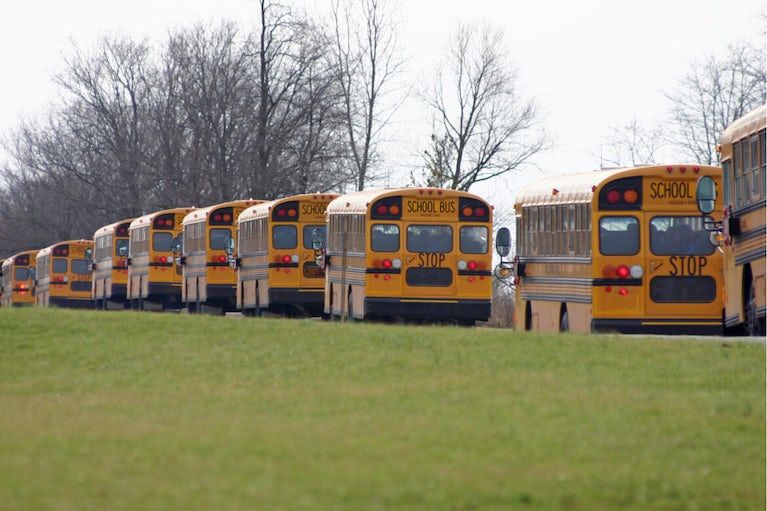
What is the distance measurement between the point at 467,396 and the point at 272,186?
42.2m

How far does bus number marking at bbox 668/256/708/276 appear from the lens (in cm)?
2055

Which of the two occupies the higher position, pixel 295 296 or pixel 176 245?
pixel 176 245

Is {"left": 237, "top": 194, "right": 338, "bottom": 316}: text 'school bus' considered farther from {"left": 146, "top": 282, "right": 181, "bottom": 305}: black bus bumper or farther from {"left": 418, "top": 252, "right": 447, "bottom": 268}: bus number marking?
{"left": 146, "top": 282, "right": 181, "bottom": 305}: black bus bumper

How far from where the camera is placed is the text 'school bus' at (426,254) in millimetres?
26234

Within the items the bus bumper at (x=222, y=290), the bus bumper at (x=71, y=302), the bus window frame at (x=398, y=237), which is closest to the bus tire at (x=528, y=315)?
the bus window frame at (x=398, y=237)

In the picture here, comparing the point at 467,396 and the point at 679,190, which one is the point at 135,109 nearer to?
the point at 679,190

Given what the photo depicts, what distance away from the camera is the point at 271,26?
52.0 meters

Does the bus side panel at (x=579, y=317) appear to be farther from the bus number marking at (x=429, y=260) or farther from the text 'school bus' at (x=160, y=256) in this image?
the text 'school bus' at (x=160, y=256)

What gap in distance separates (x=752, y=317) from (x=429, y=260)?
950 centimetres

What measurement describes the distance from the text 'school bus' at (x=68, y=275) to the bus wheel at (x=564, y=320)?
35.0m

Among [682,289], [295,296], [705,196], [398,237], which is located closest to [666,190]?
[682,289]

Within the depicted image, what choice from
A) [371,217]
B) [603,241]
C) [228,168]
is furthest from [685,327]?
[228,168]

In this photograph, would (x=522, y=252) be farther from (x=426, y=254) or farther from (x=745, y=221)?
(x=745, y=221)

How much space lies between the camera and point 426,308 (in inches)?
1033
